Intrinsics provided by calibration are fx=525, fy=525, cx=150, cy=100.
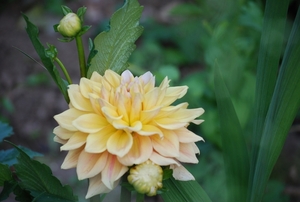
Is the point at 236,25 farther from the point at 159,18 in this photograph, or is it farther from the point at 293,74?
the point at 293,74

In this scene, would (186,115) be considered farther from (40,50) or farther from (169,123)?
(40,50)

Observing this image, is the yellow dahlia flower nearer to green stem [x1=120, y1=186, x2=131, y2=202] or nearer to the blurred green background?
green stem [x1=120, y1=186, x2=131, y2=202]

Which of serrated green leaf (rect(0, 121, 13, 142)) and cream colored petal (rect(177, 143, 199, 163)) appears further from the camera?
serrated green leaf (rect(0, 121, 13, 142))

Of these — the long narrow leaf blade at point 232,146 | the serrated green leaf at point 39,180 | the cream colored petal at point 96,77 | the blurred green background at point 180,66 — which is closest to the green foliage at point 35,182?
the serrated green leaf at point 39,180

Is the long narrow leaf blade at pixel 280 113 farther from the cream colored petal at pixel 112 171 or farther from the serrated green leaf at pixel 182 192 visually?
the cream colored petal at pixel 112 171

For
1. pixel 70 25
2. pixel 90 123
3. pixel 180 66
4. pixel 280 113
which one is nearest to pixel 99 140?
pixel 90 123

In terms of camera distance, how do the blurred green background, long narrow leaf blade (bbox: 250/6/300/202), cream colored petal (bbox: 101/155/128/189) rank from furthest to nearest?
the blurred green background, long narrow leaf blade (bbox: 250/6/300/202), cream colored petal (bbox: 101/155/128/189)

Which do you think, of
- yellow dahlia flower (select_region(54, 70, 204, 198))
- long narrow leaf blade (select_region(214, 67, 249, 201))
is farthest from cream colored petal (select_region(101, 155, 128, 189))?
long narrow leaf blade (select_region(214, 67, 249, 201))
